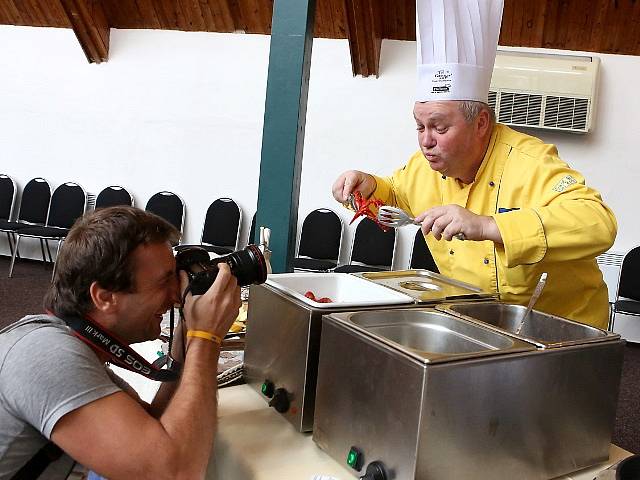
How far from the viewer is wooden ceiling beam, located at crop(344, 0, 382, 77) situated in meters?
4.49

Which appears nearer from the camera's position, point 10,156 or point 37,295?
point 37,295

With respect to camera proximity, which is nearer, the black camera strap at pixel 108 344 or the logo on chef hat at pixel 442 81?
the black camera strap at pixel 108 344

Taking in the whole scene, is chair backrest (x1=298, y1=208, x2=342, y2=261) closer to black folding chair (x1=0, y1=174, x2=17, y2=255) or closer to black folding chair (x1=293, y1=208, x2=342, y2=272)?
black folding chair (x1=293, y1=208, x2=342, y2=272)

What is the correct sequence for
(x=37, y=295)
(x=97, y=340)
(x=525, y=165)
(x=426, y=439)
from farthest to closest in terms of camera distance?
1. (x=37, y=295)
2. (x=525, y=165)
3. (x=97, y=340)
4. (x=426, y=439)

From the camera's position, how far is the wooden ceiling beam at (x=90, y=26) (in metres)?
5.16

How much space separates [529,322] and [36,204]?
5257 mm

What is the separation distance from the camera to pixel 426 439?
86 centimetres

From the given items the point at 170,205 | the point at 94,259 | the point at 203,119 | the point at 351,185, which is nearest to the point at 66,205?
the point at 170,205

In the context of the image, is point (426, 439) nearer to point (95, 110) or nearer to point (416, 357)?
point (416, 357)

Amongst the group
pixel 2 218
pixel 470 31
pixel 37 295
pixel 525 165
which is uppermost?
pixel 470 31

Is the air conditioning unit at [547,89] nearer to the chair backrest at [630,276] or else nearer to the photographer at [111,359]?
the chair backrest at [630,276]

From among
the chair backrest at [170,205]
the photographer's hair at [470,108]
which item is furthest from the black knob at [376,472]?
the chair backrest at [170,205]

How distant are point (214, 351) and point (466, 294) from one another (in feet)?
1.88

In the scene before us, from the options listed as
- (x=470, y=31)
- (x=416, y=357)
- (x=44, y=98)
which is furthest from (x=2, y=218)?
(x=416, y=357)
